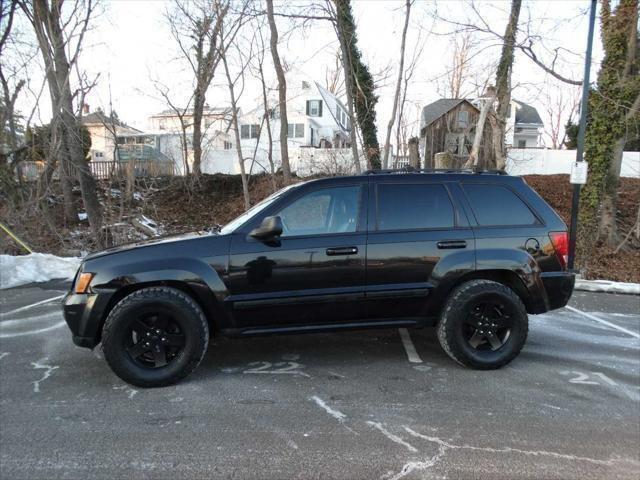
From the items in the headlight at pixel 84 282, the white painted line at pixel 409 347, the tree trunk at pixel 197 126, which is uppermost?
the tree trunk at pixel 197 126

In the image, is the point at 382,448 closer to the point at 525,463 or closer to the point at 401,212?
the point at 525,463

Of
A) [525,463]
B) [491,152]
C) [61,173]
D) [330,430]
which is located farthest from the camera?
[491,152]

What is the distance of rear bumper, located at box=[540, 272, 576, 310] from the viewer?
439 cm

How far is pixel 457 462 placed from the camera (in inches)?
115

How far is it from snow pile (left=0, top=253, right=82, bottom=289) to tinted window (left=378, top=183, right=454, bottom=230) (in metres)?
6.76

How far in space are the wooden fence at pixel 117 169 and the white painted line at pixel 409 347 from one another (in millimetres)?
10889

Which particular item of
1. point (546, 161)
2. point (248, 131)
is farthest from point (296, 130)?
point (546, 161)

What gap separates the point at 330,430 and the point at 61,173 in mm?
13358

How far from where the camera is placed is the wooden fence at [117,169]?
1234cm

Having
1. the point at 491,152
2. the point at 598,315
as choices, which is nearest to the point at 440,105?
the point at 491,152

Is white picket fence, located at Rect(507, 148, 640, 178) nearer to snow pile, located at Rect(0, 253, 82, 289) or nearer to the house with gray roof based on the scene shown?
snow pile, located at Rect(0, 253, 82, 289)

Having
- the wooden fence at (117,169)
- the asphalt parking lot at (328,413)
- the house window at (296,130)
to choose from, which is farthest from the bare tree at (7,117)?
the house window at (296,130)

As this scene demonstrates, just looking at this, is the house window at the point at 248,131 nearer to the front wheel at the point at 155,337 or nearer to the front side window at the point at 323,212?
the front side window at the point at 323,212

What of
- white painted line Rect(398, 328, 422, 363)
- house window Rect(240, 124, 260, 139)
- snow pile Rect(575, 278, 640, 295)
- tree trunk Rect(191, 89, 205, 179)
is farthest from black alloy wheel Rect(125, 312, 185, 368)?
house window Rect(240, 124, 260, 139)
